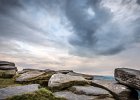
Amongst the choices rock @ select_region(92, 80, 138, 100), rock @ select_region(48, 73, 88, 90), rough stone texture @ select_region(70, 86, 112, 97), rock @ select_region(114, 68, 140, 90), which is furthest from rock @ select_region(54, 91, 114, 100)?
rock @ select_region(114, 68, 140, 90)

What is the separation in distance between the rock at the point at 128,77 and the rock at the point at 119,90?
430 millimetres

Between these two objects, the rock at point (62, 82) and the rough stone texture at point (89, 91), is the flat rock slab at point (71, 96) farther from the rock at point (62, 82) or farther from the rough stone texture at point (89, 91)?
the rock at point (62, 82)

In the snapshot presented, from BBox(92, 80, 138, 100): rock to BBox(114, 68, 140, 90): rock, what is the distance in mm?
430

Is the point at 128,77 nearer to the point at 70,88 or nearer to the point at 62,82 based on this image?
the point at 70,88

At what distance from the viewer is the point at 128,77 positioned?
14.0 metres

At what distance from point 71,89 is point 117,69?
4434 mm

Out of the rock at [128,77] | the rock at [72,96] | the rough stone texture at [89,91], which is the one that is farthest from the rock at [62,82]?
the rock at [128,77]

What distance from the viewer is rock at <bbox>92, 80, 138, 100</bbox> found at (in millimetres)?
12953

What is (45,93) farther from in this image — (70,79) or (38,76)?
(38,76)

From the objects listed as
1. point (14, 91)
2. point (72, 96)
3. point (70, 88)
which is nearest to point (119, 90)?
point (70, 88)

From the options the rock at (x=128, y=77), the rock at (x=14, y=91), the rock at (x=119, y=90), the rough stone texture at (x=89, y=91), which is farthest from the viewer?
the rock at (x=128, y=77)

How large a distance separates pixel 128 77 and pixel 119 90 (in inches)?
52.2

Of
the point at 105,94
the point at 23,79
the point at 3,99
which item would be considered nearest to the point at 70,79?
the point at 105,94

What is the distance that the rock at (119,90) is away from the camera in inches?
510
